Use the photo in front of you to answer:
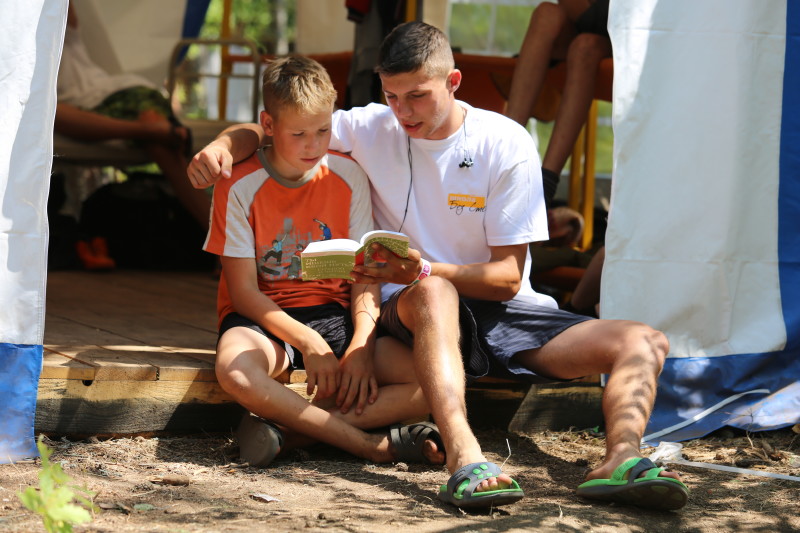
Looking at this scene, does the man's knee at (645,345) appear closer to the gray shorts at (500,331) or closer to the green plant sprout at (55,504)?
the gray shorts at (500,331)

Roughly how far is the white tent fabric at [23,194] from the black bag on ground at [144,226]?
290 centimetres

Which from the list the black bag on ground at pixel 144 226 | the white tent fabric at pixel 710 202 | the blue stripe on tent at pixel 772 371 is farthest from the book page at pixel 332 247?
the black bag on ground at pixel 144 226

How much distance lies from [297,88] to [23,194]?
0.83 m

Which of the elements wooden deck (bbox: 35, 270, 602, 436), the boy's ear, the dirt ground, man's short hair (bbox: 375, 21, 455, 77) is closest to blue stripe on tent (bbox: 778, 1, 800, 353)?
the dirt ground

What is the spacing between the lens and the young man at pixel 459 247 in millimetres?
2678

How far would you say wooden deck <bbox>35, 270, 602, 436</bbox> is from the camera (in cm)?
289

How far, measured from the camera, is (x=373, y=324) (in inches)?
117

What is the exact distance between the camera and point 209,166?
2.83 m

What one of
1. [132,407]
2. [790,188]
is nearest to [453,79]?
[790,188]

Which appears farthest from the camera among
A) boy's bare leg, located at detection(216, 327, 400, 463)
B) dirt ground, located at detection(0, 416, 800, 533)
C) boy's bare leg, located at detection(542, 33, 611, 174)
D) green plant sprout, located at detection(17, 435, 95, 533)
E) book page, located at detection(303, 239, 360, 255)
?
boy's bare leg, located at detection(542, 33, 611, 174)

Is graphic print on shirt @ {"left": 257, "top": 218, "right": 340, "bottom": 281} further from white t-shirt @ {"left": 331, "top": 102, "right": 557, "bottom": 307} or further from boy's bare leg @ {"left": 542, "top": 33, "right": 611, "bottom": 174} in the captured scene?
boy's bare leg @ {"left": 542, "top": 33, "right": 611, "bottom": 174}

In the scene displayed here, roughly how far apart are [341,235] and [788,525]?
150 cm

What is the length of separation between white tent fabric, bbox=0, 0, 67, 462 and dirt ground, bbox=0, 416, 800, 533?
208mm

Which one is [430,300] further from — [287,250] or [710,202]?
[710,202]
